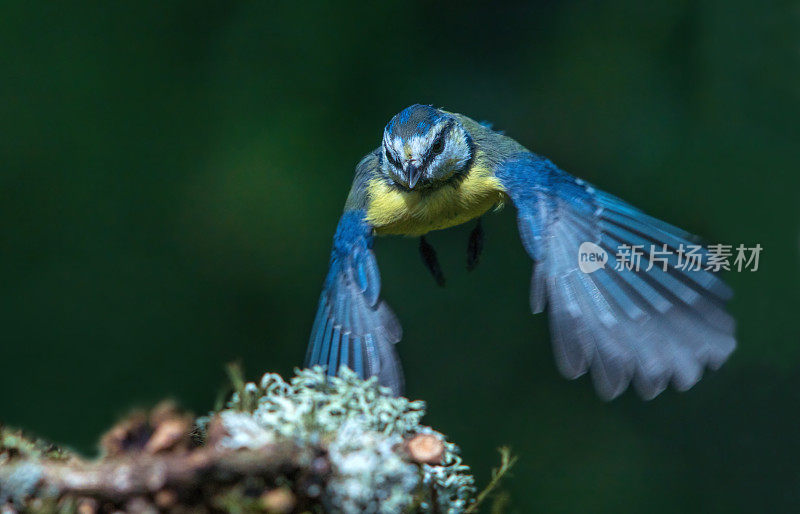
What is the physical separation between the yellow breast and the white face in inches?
0.8

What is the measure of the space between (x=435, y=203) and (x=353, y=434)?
64cm

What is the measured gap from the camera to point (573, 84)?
2.50 m

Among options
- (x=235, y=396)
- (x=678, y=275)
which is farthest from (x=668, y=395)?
(x=235, y=396)

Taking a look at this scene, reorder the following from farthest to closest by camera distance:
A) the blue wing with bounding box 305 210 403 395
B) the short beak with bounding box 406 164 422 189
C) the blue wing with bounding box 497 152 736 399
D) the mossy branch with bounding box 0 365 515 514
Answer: the short beak with bounding box 406 164 422 189, the blue wing with bounding box 305 210 403 395, the blue wing with bounding box 497 152 736 399, the mossy branch with bounding box 0 365 515 514

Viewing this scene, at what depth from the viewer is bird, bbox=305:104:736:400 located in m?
1.08

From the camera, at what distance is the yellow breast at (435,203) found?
1.38 meters

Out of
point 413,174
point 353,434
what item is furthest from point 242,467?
point 413,174

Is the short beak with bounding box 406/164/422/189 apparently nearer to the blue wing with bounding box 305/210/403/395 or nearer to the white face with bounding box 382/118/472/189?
the white face with bounding box 382/118/472/189

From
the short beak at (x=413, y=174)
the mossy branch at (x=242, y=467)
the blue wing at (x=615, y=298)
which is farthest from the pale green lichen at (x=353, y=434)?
the short beak at (x=413, y=174)

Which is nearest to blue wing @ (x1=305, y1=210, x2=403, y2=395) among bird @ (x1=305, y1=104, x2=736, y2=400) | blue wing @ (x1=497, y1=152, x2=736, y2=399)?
bird @ (x1=305, y1=104, x2=736, y2=400)

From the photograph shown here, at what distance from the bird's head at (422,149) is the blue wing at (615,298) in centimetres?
10

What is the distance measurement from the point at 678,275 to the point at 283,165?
4.32 feet

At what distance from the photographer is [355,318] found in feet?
4.28

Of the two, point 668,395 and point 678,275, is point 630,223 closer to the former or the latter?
point 678,275
